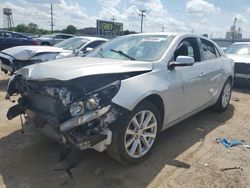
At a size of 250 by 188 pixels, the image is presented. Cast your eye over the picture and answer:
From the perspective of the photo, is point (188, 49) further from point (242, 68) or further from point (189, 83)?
point (242, 68)

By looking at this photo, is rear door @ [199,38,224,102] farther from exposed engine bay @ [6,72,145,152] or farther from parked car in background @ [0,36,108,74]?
parked car in background @ [0,36,108,74]

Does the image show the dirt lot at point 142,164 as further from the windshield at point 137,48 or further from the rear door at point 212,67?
the windshield at point 137,48

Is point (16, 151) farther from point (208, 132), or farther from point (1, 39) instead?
point (1, 39)

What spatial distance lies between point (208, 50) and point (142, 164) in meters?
2.79

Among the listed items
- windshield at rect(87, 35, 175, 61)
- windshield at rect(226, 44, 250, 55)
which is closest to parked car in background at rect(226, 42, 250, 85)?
windshield at rect(226, 44, 250, 55)

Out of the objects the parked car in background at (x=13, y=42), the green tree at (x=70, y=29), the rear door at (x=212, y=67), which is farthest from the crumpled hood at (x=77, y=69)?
the green tree at (x=70, y=29)

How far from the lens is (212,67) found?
16.1ft

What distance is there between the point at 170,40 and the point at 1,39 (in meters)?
12.0

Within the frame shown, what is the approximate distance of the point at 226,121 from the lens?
5.31m

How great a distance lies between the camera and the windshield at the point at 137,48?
3.89m

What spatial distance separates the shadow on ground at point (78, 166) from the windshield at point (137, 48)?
1370 millimetres

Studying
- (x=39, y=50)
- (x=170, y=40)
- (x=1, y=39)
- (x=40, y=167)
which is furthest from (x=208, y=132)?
(x=1, y=39)

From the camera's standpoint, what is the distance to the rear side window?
4919mm

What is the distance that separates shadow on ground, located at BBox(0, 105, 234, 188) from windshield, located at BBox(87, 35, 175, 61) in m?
1.37
